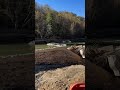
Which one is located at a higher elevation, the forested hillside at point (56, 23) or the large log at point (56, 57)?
the forested hillside at point (56, 23)

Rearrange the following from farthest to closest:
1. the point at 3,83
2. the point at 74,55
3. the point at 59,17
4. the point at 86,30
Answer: the point at 59,17 → the point at 74,55 → the point at 86,30 → the point at 3,83

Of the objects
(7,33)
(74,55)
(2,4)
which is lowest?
(74,55)

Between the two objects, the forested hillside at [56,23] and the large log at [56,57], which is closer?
the large log at [56,57]

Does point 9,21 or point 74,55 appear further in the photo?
point 74,55

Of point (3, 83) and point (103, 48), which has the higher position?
point (103, 48)

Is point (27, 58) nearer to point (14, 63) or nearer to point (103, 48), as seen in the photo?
point (14, 63)

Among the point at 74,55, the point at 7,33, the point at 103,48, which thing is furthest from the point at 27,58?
the point at 74,55

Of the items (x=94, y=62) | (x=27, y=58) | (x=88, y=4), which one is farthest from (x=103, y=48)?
(x=27, y=58)

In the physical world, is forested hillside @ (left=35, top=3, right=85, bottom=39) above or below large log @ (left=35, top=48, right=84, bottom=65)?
above

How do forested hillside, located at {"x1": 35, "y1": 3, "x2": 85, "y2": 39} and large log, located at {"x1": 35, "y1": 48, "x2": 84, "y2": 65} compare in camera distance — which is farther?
forested hillside, located at {"x1": 35, "y1": 3, "x2": 85, "y2": 39}

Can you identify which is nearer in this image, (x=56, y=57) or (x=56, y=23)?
(x=56, y=57)

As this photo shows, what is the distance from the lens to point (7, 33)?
109 inches

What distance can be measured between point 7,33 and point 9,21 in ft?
0.45

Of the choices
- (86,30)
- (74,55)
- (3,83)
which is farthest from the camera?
(74,55)
